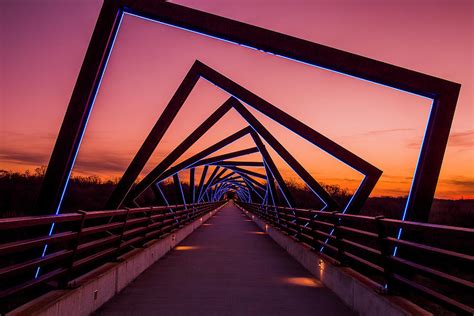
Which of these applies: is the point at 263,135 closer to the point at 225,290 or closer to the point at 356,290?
the point at 225,290

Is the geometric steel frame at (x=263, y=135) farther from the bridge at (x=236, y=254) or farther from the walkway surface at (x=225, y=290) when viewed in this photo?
the walkway surface at (x=225, y=290)

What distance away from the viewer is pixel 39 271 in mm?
8727

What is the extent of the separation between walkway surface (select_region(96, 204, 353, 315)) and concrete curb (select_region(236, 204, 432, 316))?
16 cm

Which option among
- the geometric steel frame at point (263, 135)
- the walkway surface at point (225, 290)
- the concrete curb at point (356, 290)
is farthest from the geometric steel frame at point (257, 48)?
the geometric steel frame at point (263, 135)

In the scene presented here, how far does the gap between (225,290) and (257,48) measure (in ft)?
16.9

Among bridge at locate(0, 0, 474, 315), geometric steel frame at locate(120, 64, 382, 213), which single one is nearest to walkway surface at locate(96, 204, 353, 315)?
bridge at locate(0, 0, 474, 315)

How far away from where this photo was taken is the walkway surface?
241 inches

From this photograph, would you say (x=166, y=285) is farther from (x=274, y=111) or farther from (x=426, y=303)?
(x=274, y=111)

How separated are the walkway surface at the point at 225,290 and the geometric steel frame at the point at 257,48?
2.38 meters

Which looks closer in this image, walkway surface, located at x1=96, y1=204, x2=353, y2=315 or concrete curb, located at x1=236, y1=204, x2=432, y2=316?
concrete curb, located at x1=236, y1=204, x2=432, y2=316

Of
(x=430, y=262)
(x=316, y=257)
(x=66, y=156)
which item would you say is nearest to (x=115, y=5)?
(x=66, y=156)

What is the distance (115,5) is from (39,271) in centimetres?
601

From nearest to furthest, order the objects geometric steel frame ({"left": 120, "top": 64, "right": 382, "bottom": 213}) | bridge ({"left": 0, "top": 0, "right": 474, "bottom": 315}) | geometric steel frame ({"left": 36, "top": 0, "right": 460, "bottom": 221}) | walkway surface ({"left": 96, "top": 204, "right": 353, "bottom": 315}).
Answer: bridge ({"left": 0, "top": 0, "right": 474, "bottom": 315}) → walkway surface ({"left": 96, "top": 204, "right": 353, "bottom": 315}) → geometric steel frame ({"left": 36, "top": 0, "right": 460, "bottom": 221}) → geometric steel frame ({"left": 120, "top": 64, "right": 382, "bottom": 213})

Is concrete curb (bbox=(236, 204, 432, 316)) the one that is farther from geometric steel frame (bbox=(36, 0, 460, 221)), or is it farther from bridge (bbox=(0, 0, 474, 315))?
geometric steel frame (bbox=(36, 0, 460, 221))
